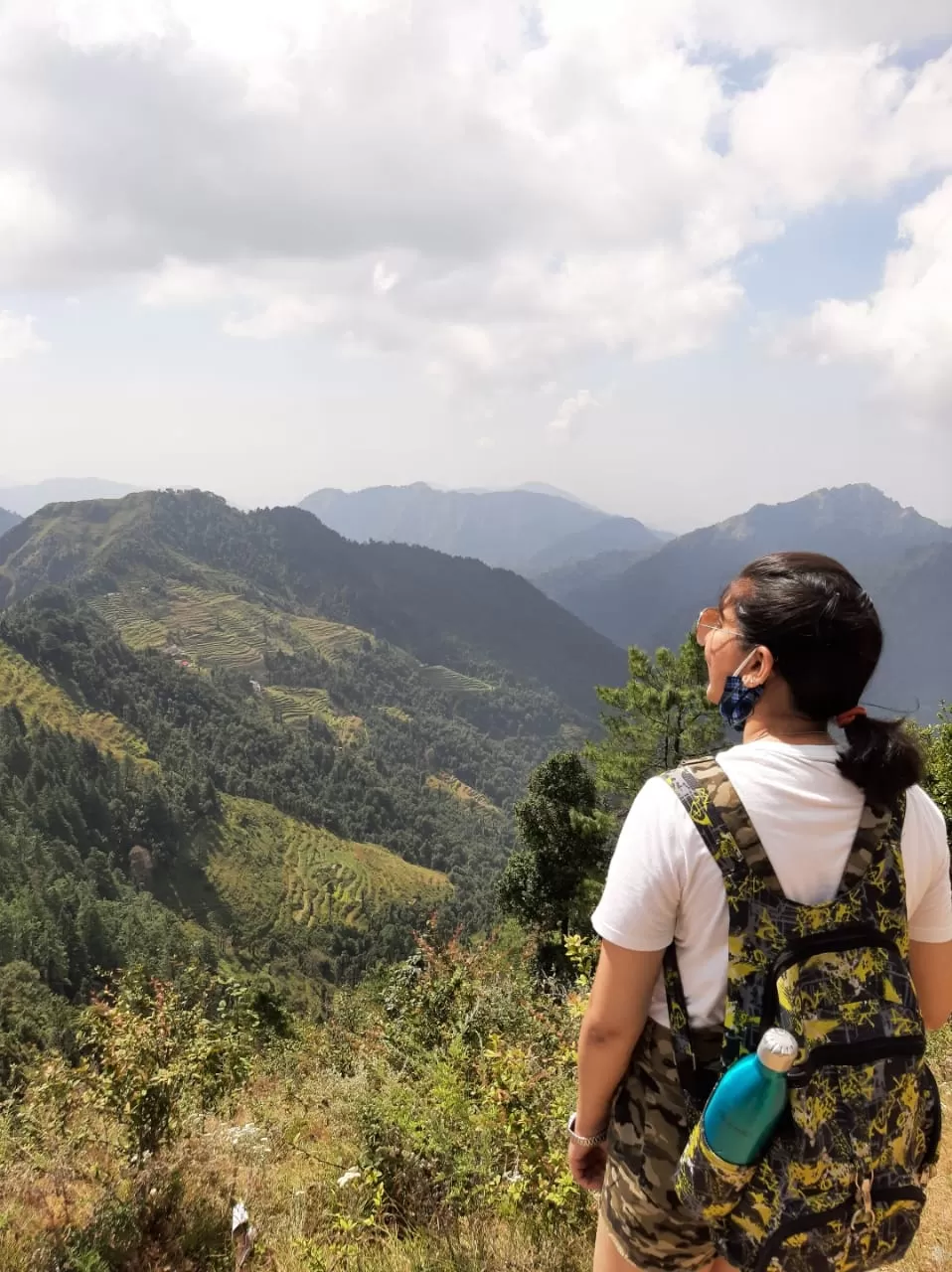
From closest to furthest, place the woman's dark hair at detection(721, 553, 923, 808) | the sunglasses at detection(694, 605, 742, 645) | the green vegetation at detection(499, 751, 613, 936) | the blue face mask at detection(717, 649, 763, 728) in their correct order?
1. the woman's dark hair at detection(721, 553, 923, 808)
2. the blue face mask at detection(717, 649, 763, 728)
3. the sunglasses at detection(694, 605, 742, 645)
4. the green vegetation at detection(499, 751, 613, 936)

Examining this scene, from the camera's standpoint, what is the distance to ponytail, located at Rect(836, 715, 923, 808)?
1.40 m

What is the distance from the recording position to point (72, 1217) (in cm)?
300

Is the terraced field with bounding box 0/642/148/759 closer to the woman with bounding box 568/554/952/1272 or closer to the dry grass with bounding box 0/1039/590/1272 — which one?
the dry grass with bounding box 0/1039/590/1272

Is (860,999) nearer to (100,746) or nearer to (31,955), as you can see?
(31,955)

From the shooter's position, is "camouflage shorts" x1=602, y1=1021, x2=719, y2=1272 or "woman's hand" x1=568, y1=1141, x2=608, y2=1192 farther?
"woman's hand" x1=568, y1=1141, x2=608, y2=1192

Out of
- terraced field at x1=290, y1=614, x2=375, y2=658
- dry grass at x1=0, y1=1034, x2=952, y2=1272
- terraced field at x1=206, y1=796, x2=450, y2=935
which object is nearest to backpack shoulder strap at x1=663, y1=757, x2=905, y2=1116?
dry grass at x1=0, y1=1034, x2=952, y2=1272

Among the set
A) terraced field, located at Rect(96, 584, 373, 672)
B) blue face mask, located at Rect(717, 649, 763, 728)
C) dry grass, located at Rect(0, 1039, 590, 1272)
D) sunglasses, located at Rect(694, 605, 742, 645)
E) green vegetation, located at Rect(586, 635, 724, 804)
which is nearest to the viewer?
blue face mask, located at Rect(717, 649, 763, 728)

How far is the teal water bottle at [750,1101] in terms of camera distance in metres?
1.33

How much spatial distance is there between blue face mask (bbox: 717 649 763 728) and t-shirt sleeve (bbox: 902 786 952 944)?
14.2 inches

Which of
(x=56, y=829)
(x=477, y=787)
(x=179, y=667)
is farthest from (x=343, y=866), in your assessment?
(x=477, y=787)

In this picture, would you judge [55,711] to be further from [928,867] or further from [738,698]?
[928,867]

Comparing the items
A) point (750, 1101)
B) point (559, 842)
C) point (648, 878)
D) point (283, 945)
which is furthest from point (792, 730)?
point (283, 945)

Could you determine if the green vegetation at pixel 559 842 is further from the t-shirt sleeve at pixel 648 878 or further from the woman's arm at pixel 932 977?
the t-shirt sleeve at pixel 648 878

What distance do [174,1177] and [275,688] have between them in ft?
489
